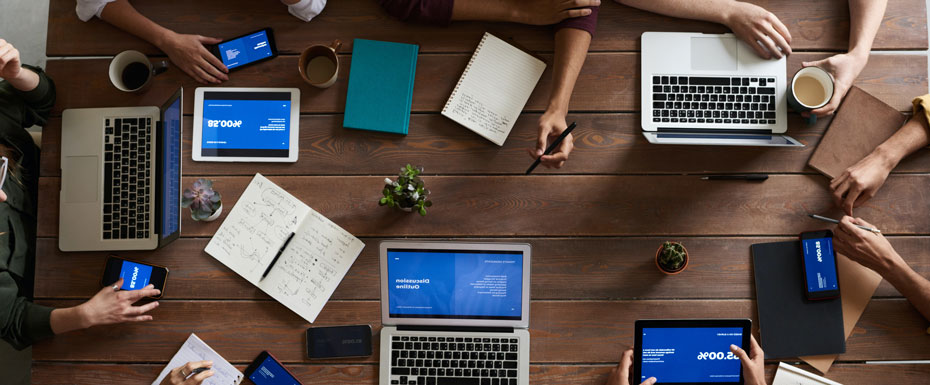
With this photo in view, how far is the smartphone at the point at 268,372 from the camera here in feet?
5.03

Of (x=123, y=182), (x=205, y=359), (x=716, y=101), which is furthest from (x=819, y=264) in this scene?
(x=123, y=182)

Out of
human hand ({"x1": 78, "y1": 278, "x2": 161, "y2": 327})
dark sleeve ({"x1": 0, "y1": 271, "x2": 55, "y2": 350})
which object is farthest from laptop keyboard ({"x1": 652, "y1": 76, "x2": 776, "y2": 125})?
dark sleeve ({"x1": 0, "y1": 271, "x2": 55, "y2": 350})

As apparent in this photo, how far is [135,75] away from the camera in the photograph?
1620 millimetres

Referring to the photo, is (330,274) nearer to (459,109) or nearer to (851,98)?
(459,109)

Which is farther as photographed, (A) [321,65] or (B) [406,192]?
(A) [321,65]

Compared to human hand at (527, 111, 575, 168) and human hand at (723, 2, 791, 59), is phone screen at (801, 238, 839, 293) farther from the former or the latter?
human hand at (527, 111, 575, 168)

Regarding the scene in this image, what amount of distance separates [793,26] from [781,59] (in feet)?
0.40

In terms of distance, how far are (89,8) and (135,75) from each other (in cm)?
23

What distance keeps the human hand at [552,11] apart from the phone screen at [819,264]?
927 mm

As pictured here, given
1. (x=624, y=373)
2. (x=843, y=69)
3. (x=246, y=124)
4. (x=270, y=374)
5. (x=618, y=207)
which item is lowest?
(x=270, y=374)

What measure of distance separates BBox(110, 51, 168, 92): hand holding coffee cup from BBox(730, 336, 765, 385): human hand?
1814 mm

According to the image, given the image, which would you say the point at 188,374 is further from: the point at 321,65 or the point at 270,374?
the point at 321,65

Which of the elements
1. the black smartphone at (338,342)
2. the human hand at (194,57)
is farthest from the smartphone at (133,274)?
the human hand at (194,57)

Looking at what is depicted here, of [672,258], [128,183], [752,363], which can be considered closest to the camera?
[752,363]
